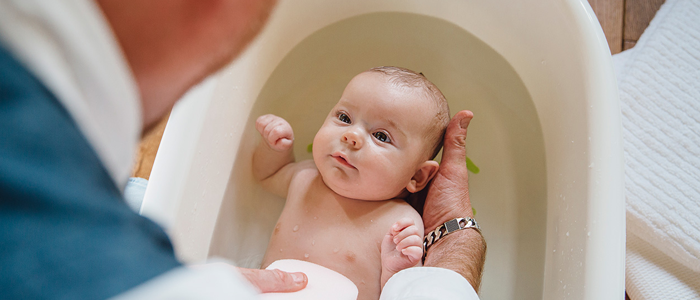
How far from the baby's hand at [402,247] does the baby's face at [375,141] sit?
13 cm

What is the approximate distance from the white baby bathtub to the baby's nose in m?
0.32

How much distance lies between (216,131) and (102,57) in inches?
31.6

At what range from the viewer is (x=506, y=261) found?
1271mm

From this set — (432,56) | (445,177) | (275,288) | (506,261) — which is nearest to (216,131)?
(275,288)

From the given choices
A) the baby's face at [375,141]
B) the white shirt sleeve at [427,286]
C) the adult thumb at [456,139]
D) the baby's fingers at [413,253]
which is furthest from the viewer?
the adult thumb at [456,139]

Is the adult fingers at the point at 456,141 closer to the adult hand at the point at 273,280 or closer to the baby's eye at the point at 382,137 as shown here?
the baby's eye at the point at 382,137

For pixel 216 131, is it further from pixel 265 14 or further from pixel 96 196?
pixel 96 196

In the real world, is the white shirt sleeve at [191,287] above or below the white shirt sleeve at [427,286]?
above

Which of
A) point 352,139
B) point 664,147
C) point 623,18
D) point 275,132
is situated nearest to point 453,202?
point 352,139

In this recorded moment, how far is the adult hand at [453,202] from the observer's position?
3.63ft

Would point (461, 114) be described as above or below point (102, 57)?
below

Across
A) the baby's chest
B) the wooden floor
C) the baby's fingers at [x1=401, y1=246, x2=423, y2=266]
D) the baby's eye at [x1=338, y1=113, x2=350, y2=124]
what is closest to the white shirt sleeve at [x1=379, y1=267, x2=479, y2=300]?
the baby's fingers at [x1=401, y1=246, x2=423, y2=266]

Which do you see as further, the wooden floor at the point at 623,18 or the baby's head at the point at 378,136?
the wooden floor at the point at 623,18

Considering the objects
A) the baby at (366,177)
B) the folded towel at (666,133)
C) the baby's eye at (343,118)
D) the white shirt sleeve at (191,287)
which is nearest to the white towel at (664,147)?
the folded towel at (666,133)
